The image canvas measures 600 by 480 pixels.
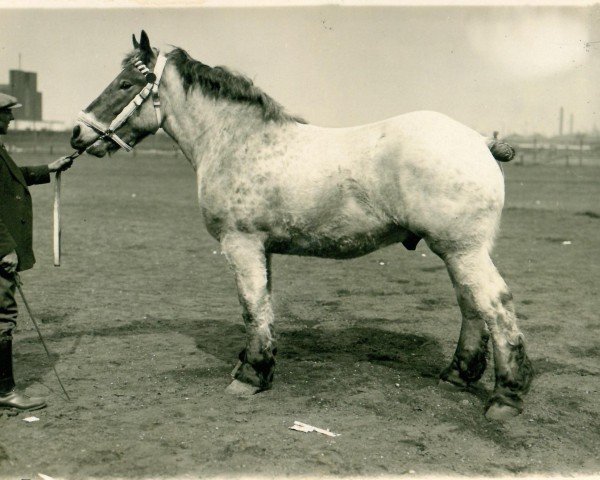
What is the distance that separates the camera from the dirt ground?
13.0 feet

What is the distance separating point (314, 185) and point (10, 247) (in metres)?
2.29

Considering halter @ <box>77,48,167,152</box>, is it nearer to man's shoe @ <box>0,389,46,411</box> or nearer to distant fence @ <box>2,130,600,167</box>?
man's shoe @ <box>0,389,46,411</box>

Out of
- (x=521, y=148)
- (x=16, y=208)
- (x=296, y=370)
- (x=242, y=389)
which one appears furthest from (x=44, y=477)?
(x=521, y=148)

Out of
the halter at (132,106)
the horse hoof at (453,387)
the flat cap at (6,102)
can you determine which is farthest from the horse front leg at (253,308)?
the flat cap at (6,102)

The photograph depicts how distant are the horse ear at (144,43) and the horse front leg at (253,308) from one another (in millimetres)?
1710

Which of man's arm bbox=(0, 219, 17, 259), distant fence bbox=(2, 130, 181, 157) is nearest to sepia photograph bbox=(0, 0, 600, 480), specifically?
man's arm bbox=(0, 219, 17, 259)

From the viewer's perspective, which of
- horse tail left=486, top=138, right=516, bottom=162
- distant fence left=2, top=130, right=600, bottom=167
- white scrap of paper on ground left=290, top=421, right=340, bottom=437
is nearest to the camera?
white scrap of paper on ground left=290, top=421, right=340, bottom=437

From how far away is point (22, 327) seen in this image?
6.97 metres

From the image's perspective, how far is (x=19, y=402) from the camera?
472 cm

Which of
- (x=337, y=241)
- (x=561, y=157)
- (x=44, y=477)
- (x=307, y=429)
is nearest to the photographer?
(x=44, y=477)

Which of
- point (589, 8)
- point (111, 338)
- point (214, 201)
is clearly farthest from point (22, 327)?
point (589, 8)

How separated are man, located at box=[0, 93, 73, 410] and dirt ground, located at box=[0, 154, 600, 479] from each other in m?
0.25

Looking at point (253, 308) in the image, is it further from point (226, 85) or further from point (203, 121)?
point (226, 85)

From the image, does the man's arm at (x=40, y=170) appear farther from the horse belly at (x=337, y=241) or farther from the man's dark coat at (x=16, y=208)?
the horse belly at (x=337, y=241)
